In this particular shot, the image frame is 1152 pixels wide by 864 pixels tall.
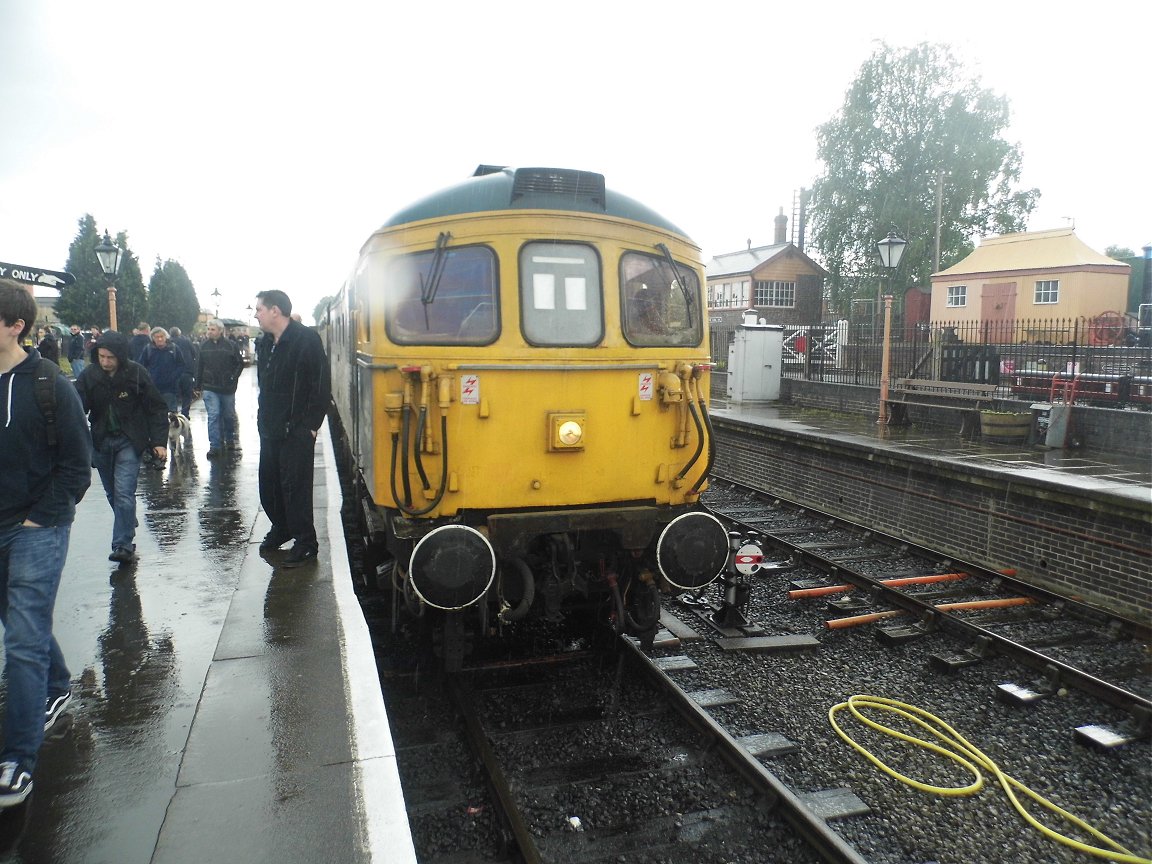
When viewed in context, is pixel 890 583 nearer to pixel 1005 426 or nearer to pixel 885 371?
pixel 1005 426

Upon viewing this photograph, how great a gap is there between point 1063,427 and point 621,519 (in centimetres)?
875

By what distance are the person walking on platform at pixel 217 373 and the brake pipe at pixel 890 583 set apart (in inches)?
303

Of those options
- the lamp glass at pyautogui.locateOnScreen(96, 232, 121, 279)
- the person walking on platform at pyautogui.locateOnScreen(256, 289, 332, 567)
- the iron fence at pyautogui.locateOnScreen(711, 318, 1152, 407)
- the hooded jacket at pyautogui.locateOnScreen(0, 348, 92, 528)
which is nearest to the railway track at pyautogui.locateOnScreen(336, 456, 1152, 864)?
the person walking on platform at pyautogui.locateOnScreen(256, 289, 332, 567)

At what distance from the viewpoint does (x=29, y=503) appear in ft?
10.7

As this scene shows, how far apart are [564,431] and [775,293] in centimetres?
4177

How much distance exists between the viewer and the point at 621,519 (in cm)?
498

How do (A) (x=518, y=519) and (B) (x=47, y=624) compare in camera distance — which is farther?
(A) (x=518, y=519)

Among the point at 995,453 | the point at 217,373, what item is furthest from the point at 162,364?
the point at 995,453

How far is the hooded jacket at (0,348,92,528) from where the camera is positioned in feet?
10.5

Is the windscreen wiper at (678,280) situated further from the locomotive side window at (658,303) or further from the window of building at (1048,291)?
the window of building at (1048,291)

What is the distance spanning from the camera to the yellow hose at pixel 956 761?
381 centimetres

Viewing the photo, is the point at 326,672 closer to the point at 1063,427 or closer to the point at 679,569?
the point at 679,569

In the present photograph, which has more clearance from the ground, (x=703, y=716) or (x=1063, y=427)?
(x=1063, y=427)

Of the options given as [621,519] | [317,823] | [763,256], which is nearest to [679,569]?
[621,519]
